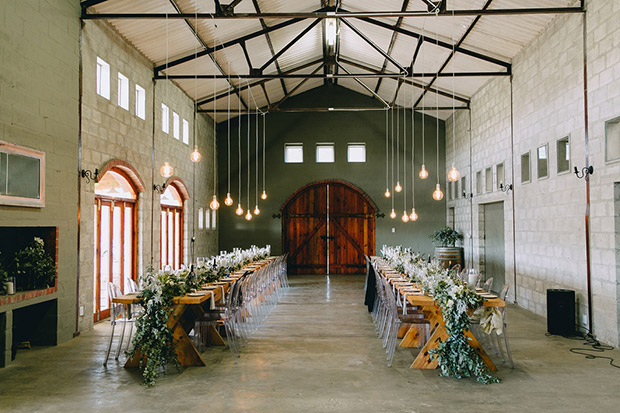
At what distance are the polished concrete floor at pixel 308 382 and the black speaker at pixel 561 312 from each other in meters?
0.25

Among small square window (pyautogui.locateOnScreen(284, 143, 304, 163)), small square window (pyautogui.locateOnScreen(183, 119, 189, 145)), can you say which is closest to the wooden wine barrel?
small square window (pyautogui.locateOnScreen(284, 143, 304, 163))

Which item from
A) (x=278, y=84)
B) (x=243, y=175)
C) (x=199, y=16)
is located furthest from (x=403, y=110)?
(x=199, y=16)

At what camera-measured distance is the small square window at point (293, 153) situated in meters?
16.2

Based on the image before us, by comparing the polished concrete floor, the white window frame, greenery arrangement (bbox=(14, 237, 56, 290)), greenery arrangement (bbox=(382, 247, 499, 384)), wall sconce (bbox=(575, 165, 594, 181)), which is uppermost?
the white window frame

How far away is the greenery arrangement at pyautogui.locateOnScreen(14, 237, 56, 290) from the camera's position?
6.27m

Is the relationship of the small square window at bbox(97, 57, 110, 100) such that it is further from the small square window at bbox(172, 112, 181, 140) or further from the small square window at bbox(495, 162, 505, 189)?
the small square window at bbox(495, 162, 505, 189)

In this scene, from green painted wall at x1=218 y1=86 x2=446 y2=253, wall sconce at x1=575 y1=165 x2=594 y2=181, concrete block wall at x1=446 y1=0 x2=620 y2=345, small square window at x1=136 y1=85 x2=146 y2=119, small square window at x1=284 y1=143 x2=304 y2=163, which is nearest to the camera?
concrete block wall at x1=446 y1=0 x2=620 y2=345

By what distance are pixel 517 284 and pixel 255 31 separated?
302 inches

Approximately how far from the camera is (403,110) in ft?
53.4

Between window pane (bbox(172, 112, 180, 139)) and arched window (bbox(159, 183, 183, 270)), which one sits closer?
arched window (bbox(159, 183, 183, 270))

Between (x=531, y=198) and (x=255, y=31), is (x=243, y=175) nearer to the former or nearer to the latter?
(x=255, y=31)

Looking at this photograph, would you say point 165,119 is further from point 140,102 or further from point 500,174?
point 500,174

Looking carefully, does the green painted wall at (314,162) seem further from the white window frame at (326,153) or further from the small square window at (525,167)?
the small square window at (525,167)

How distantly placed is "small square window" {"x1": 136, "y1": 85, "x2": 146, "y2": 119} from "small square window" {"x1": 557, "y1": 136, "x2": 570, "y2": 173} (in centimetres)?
781
